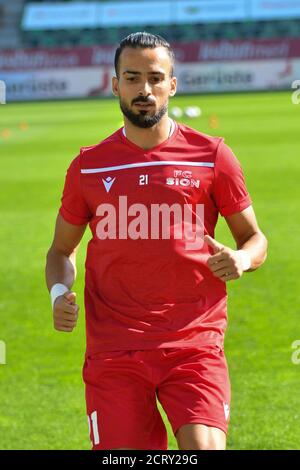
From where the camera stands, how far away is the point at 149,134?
4559 mm

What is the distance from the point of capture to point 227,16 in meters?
63.2

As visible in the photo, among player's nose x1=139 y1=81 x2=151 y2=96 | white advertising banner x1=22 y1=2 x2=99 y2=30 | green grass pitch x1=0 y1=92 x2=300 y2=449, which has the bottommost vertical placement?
green grass pitch x1=0 y1=92 x2=300 y2=449

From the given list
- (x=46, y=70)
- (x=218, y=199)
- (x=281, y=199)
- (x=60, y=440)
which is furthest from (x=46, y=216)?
(x=46, y=70)

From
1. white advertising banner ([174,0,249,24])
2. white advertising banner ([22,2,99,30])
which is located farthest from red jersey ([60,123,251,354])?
white advertising banner ([22,2,99,30])

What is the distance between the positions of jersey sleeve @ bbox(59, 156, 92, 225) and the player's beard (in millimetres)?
338

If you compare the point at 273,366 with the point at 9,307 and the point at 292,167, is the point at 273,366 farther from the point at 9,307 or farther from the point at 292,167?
the point at 292,167

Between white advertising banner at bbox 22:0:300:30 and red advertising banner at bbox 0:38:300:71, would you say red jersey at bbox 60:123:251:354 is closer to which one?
red advertising banner at bbox 0:38:300:71

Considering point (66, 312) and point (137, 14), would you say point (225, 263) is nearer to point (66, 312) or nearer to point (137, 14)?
point (66, 312)

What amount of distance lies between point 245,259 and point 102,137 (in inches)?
879

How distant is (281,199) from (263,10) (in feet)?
161

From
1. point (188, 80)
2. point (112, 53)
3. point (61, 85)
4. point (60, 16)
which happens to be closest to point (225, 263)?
point (188, 80)

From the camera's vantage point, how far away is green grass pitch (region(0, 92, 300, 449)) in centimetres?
667

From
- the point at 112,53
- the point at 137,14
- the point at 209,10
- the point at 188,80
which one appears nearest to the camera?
the point at 188,80

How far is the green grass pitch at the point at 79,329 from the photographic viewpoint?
21.9 feet
